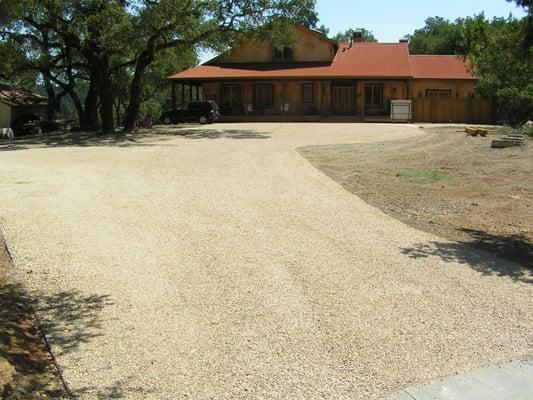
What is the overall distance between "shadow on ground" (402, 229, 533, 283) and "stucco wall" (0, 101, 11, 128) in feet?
128

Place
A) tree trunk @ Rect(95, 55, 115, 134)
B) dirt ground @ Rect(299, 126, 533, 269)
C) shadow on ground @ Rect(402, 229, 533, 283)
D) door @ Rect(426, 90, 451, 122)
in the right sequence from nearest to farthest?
1. shadow on ground @ Rect(402, 229, 533, 283)
2. dirt ground @ Rect(299, 126, 533, 269)
3. tree trunk @ Rect(95, 55, 115, 134)
4. door @ Rect(426, 90, 451, 122)

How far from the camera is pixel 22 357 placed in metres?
4.79

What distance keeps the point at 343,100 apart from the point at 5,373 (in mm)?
42608

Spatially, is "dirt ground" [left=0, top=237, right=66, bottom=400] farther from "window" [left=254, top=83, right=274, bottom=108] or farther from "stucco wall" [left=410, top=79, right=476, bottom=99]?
"stucco wall" [left=410, top=79, right=476, bottom=99]

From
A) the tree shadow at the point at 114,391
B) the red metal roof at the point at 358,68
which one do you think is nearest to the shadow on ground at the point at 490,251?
the tree shadow at the point at 114,391

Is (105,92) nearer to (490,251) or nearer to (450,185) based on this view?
(450,185)

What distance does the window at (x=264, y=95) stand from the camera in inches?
1795

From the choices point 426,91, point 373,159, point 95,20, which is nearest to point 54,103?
point 95,20

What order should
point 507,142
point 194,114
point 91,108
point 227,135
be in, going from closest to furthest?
point 507,142 → point 227,135 → point 91,108 → point 194,114

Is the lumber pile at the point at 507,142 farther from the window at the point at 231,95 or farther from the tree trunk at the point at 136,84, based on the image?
the window at the point at 231,95

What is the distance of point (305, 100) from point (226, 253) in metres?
38.3

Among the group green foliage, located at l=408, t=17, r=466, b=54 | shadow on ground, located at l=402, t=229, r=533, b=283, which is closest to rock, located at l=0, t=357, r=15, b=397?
shadow on ground, located at l=402, t=229, r=533, b=283

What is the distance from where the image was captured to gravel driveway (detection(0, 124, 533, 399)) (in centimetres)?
471

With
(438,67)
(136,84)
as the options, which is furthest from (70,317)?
(438,67)
